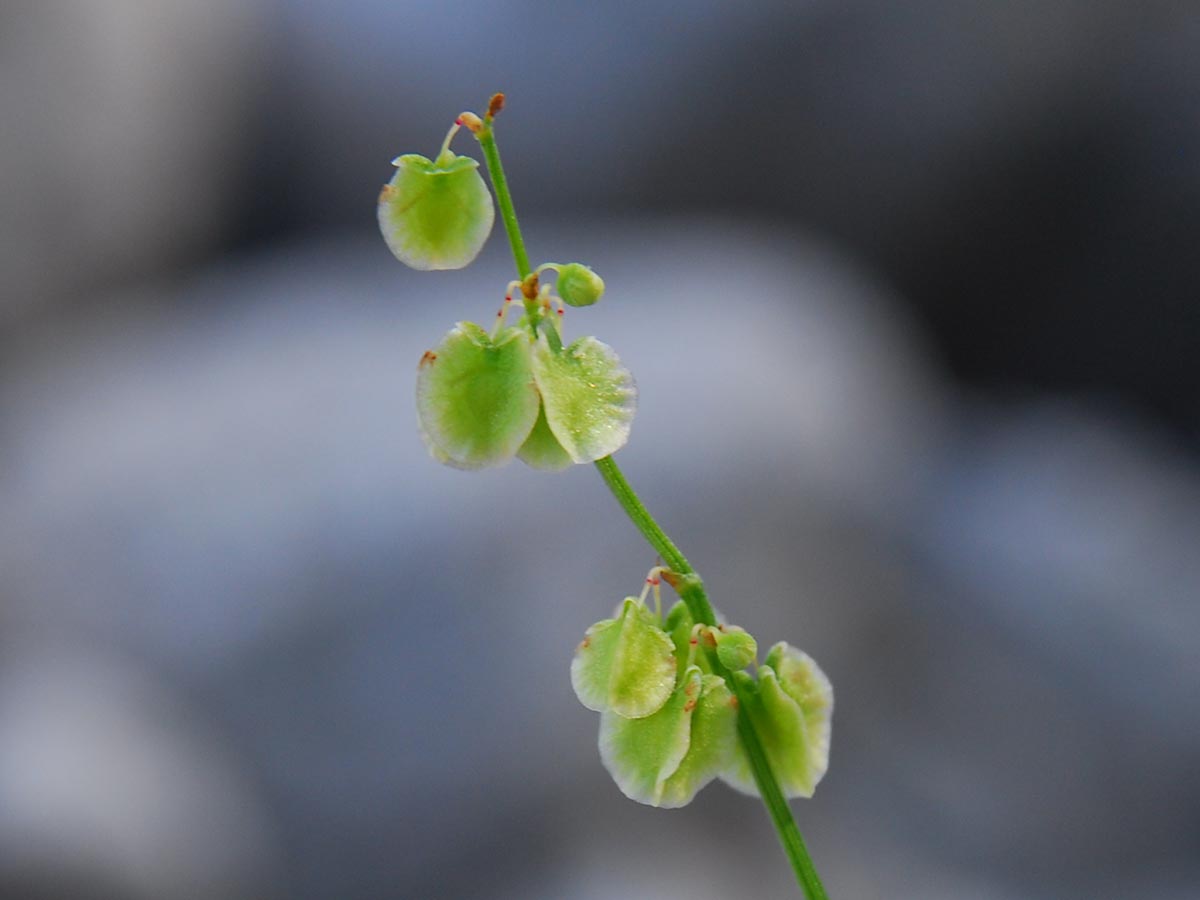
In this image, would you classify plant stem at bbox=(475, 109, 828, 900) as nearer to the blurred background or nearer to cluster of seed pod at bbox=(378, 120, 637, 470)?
cluster of seed pod at bbox=(378, 120, 637, 470)

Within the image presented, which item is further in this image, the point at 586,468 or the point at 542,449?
the point at 586,468

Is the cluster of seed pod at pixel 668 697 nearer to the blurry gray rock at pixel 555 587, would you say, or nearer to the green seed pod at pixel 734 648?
the green seed pod at pixel 734 648

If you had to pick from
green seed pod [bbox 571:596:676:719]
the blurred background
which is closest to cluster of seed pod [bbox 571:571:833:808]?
green seed pod [bbox 571:596:676:719]

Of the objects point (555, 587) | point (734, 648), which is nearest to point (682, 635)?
point (734, 648)

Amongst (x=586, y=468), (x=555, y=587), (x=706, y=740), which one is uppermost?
(x=586, y=468)

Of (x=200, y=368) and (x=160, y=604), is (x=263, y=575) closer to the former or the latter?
(x=160, y=604)

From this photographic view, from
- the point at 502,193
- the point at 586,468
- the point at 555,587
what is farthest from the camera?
the point at 586,468

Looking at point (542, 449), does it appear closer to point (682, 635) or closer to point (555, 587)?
point (682, 635)

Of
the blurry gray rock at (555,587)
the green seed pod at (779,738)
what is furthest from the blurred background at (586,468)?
the green seed pod at (779,738)
